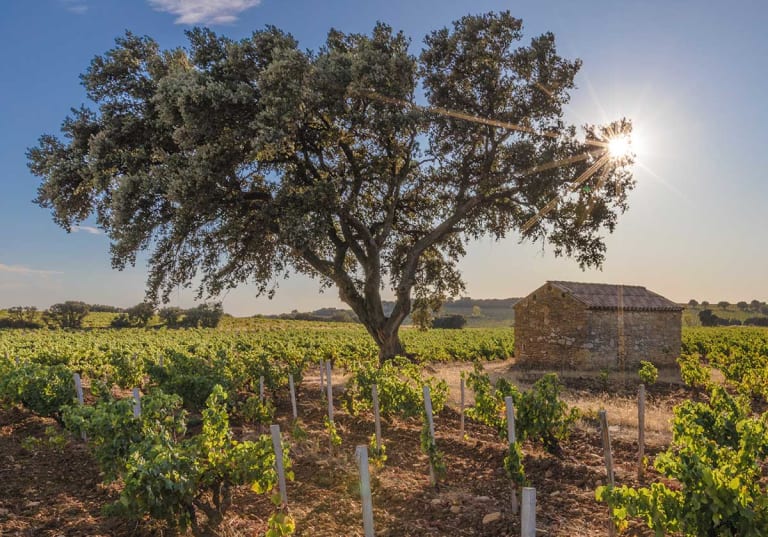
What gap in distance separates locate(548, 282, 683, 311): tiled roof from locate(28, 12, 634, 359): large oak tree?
21.5 feet

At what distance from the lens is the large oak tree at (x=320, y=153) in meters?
16.4

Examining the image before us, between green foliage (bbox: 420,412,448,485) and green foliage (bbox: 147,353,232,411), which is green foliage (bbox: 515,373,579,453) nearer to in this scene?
green foliage (bbox: 420,412,448,485)

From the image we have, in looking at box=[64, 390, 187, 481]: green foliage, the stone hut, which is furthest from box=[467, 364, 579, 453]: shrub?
the stone hut

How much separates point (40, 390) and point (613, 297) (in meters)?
27.4

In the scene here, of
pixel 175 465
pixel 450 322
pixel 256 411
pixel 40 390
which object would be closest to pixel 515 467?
pixel 175 465

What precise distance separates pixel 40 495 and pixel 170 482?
4.17 metres

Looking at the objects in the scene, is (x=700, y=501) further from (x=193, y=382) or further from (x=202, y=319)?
(x=202, y=319)

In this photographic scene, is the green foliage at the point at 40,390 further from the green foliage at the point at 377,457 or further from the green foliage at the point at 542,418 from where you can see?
the green foliage at the point at 542,418

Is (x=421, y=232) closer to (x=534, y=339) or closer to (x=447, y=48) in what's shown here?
(x=447, y=48)

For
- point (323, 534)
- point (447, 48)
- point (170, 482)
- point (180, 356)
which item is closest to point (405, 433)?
point (323, 534)

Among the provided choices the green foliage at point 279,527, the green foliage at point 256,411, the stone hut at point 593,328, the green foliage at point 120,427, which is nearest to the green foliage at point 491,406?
the green foliage at point 256,411

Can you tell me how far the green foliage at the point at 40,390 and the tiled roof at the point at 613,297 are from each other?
927 inches

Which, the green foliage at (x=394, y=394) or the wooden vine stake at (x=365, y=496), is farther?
the green foliage at (x=394, y=394)

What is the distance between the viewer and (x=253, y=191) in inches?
770
